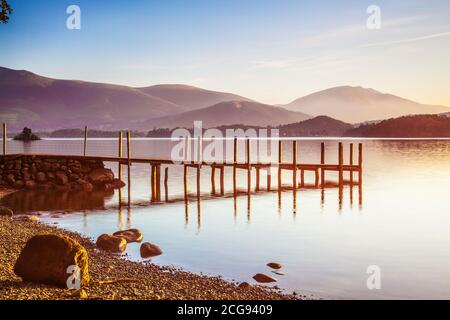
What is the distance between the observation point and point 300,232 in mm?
21797

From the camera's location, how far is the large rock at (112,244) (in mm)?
16062

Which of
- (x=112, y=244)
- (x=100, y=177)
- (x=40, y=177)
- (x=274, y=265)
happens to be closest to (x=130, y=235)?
(x=112, y=244)

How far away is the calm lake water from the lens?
1471 centimetres

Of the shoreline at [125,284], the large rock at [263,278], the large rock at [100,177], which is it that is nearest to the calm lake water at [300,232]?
the large rock at [263,278]

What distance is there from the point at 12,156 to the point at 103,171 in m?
6.52

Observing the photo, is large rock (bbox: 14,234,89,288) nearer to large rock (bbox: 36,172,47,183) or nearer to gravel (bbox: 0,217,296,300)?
gravel (bbox: 0,217,296,300)

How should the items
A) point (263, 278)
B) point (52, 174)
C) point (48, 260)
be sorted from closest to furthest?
1. point (48, 260)
2. point (263, 278)
3. point (52, 174)

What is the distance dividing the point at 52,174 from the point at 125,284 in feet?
88.8

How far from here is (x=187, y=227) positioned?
867 inches

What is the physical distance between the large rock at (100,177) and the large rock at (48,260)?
2716cm

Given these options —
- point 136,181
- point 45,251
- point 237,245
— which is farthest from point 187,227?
point 136,181

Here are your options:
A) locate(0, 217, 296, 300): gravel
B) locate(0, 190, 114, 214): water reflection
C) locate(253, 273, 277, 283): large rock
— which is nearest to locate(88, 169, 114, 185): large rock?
locate(0, 190, 114, 214): water reflection

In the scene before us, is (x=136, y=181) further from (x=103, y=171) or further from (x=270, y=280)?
(x=270, y=280)

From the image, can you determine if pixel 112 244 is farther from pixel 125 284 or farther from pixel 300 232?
pixel 300 232
